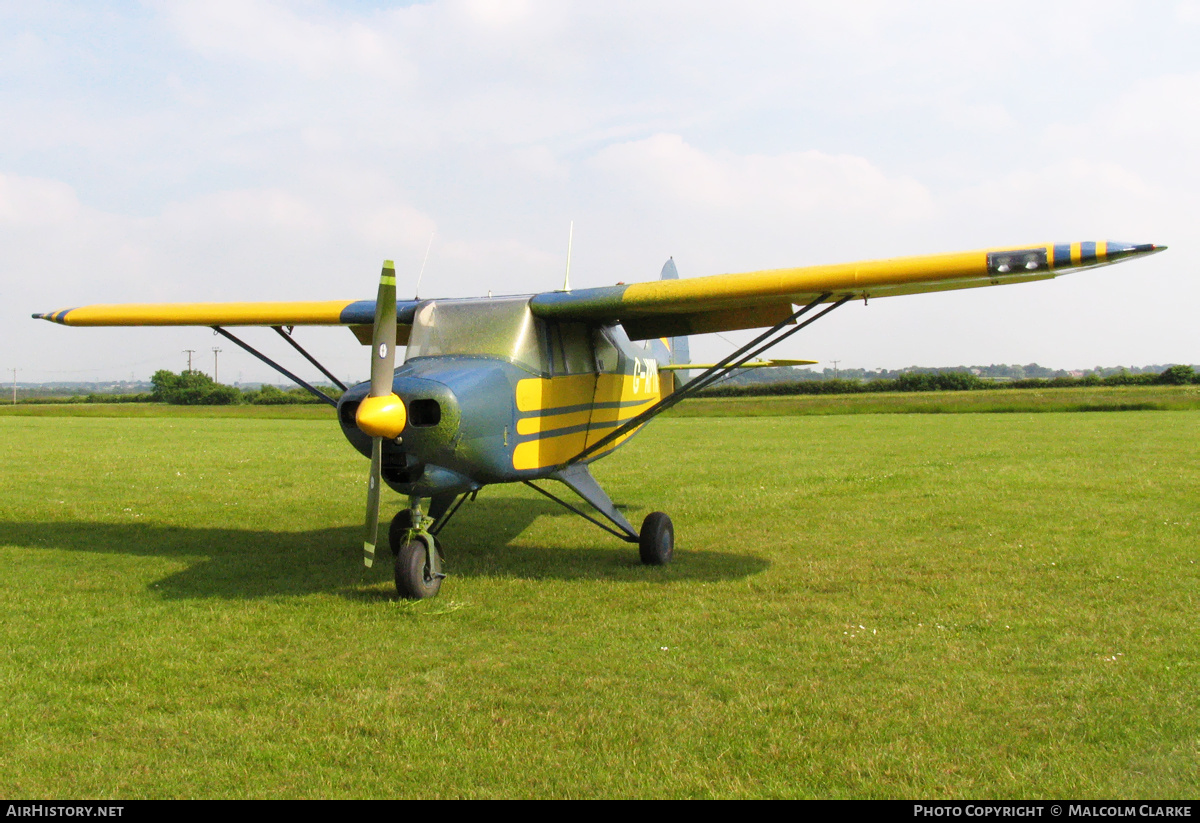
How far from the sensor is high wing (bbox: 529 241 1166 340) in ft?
21.8

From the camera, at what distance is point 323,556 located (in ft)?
29.0

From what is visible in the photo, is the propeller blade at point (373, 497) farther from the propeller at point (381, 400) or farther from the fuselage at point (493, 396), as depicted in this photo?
the fuselage at point (493, 396)

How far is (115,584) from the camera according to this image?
24.7 ft

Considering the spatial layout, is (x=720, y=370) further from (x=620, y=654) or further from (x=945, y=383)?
(x=945, y=383)

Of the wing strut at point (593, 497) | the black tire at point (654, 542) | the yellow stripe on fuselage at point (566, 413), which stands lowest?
the black tire at point (654, 542)

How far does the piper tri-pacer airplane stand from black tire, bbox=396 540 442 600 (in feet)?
0.03

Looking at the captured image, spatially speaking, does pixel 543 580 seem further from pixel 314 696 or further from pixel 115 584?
pixel 115 584

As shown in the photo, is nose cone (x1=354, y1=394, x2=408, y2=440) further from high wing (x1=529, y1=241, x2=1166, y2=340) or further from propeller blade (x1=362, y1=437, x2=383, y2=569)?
high wing (x1=529, y1=241, x2=1166, y2=340)

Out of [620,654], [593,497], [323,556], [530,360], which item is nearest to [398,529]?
[323,556]

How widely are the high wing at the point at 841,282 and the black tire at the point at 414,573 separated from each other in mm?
2449

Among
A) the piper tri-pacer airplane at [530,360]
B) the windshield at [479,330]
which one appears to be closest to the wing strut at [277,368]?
the piper tri-pacer airplane at [530,360]

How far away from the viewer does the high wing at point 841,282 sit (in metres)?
6.63

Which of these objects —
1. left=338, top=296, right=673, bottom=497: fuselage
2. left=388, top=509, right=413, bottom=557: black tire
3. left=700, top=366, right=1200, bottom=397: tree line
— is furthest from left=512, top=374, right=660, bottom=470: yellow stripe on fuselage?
left=700, top=366, right=1200, bottom=397: tree line

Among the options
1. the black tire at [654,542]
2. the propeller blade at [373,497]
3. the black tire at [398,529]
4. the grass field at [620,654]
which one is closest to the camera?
the grass field at [620,654]
